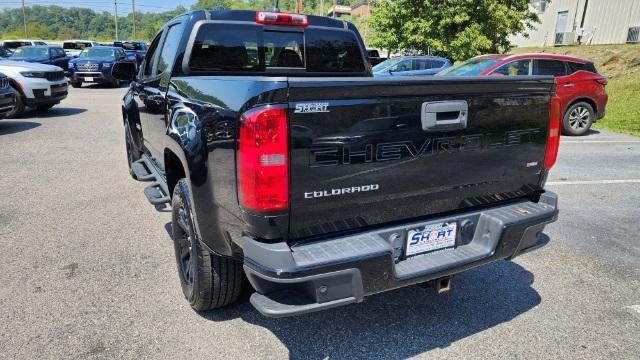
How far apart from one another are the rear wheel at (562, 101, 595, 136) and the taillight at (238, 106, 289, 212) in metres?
9.89

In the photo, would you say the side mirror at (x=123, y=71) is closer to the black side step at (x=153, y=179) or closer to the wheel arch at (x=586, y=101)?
the black side step at (x=153, y=179)

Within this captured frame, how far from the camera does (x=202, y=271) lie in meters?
2.83

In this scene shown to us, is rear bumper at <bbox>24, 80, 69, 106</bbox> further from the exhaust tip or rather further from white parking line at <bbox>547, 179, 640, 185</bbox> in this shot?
the exhaust tip

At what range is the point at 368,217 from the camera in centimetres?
247

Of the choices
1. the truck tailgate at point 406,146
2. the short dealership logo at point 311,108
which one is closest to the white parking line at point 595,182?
the truck tailgate at point 406,146

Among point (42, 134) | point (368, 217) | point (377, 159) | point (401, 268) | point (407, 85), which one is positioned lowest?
point (42, 134)

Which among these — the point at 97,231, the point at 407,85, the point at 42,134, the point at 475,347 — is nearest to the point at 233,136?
the point at 407,85

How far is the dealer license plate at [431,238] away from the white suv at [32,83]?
35.6 feet

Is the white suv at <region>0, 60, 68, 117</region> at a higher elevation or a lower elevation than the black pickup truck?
lower

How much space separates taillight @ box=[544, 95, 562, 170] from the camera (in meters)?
2.99

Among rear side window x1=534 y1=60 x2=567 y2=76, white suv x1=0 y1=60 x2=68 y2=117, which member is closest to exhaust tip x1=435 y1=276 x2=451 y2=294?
rear side window x1=534 y1=60 x2=567 y2=76

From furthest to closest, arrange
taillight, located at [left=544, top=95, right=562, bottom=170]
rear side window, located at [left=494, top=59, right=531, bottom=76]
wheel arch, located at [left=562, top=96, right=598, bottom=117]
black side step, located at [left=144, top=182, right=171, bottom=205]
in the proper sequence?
wheel arch, located at [left=562, top=96, right=598, bottom=117] < rear side window, located at [left=494, top=59, right=531, bottom=76] < black side step, located at [left=144, top=182, right=171, bottom=205] < taillight, located at [left=544, top=95, right=562, bottom=170]

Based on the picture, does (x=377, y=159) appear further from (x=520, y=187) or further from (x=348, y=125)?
(x=520, y=187)

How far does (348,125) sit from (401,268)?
0.83m
